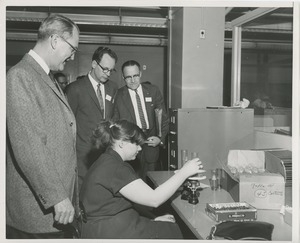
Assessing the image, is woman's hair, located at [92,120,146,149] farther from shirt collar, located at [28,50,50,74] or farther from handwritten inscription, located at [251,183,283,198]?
handwritten inscription, located at [251,183,283,198]

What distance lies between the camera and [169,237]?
5.13ft

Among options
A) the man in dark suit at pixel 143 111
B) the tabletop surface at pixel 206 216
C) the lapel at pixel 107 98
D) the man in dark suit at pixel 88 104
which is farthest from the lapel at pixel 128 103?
the tabletop surface at pixel 206 216

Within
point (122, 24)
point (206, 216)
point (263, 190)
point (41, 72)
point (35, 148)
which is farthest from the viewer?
point (122, 24)

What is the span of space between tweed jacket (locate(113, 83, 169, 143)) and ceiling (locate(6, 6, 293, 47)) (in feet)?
6.66

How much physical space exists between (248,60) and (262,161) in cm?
491

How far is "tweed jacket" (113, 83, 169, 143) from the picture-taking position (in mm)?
2879

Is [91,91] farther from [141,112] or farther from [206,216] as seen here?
[206,216]

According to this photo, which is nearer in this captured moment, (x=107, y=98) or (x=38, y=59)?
(x=38, y=59)

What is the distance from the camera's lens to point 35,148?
1181 mm

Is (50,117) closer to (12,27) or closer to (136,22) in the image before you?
(136,22)

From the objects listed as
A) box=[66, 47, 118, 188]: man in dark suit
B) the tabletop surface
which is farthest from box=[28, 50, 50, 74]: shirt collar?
box=[66, 47, 118, 188]: man in dark suit

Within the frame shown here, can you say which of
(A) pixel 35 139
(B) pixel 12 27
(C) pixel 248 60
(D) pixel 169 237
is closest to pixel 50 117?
(A) pixel 35 139

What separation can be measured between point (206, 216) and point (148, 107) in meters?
1.63

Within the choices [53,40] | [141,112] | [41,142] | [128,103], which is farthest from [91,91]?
[41,142]
